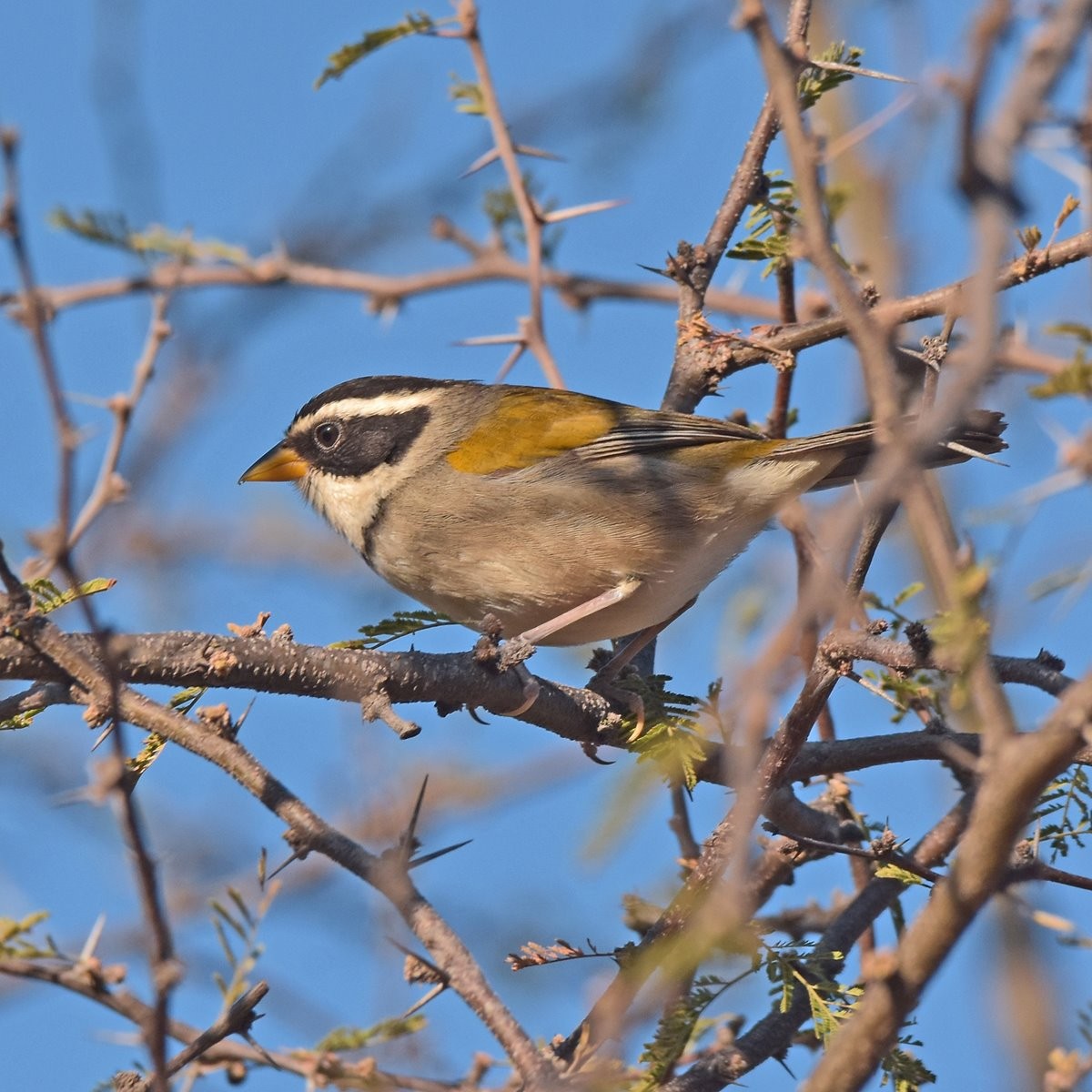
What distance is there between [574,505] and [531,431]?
53cm

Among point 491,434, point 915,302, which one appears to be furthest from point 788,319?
point 491,434

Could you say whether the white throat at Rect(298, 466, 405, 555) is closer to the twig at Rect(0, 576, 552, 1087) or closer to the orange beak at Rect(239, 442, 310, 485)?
the orange beak at Rect(239, 442, 310, 485)

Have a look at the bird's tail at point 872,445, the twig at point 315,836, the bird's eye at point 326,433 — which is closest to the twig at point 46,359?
the twig at point 315,836

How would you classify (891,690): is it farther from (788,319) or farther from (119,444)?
(119,444)

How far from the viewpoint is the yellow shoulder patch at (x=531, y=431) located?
5.82 meters

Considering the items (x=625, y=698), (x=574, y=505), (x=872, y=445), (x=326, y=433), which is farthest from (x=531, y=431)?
(x=625, y=698)

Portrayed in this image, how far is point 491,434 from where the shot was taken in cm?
596

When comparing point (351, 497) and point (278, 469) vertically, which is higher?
point (278, 469)

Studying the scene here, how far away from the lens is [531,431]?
5.98 meters

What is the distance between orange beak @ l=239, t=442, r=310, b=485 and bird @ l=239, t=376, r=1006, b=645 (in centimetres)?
24

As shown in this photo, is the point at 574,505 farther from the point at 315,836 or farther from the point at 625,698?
the point at 315,836

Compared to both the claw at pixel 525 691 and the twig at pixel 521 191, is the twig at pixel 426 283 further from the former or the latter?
the claw at pixel 525 691

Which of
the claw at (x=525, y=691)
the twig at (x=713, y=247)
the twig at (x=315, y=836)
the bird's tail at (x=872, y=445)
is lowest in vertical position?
the twig at (x=315, y=836)

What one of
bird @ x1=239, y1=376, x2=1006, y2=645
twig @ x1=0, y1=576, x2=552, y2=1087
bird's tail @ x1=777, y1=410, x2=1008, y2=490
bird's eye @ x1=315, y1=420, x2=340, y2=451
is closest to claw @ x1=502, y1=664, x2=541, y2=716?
twig @ x1=0, y1=576, x2=552, y2=1087
